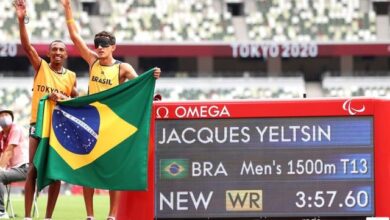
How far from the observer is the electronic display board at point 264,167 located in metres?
9.49

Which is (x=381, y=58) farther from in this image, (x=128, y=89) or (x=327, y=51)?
(x=128, y=89)

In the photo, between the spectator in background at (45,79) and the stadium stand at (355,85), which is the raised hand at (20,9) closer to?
the spectator in background at (45,79)

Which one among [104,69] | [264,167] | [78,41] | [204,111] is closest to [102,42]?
[104,69]

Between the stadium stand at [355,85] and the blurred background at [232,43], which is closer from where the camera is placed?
the stadium stand at [355,85]

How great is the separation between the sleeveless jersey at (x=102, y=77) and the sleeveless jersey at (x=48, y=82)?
0.55m

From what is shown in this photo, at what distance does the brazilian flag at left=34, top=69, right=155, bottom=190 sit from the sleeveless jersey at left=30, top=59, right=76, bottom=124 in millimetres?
808

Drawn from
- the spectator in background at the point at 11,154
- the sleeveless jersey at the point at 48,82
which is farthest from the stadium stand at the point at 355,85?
the sleeveless jersey at the point at 48,82

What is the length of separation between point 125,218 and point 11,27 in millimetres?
37779

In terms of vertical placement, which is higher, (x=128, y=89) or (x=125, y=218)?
(x=128, y=89)

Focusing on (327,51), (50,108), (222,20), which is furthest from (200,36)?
(50,108)

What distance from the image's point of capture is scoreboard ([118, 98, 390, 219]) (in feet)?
31.1

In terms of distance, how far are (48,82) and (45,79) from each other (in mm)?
44

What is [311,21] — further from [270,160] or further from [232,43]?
[270,160]

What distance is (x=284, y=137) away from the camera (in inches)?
377
